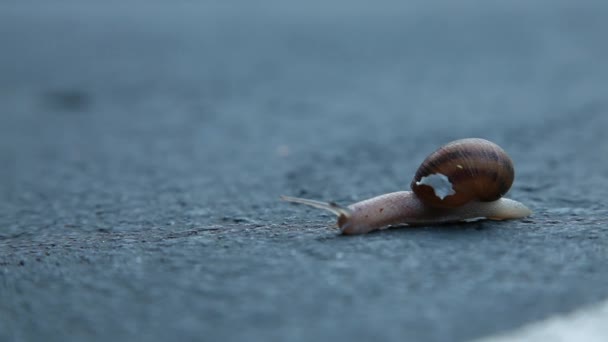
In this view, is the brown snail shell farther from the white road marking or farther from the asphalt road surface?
the white road marking

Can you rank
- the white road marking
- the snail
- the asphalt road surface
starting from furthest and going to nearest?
the snail → the asphalt road surface → the white road marking

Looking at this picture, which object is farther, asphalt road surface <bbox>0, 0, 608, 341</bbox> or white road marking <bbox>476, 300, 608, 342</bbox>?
asphalt road surface <bbox>0, 0, 608, 341</bbox>

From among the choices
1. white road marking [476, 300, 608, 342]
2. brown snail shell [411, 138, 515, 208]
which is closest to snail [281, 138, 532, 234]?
brown snail shell [411, 138, 515, 208]

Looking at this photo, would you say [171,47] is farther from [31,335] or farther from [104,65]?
[31,335]

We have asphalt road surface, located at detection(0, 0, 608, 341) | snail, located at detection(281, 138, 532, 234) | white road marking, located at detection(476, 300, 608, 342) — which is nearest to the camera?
white road marking, located at detection(476, 300, 608, 342)

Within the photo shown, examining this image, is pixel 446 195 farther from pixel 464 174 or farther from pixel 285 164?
pixel 285 164

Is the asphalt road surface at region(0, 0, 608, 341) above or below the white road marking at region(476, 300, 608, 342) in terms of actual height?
above

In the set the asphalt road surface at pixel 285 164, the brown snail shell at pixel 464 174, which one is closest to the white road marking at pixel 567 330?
the asphalt road surface at pixel 285 164

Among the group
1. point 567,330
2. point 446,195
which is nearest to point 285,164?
point 446,195
